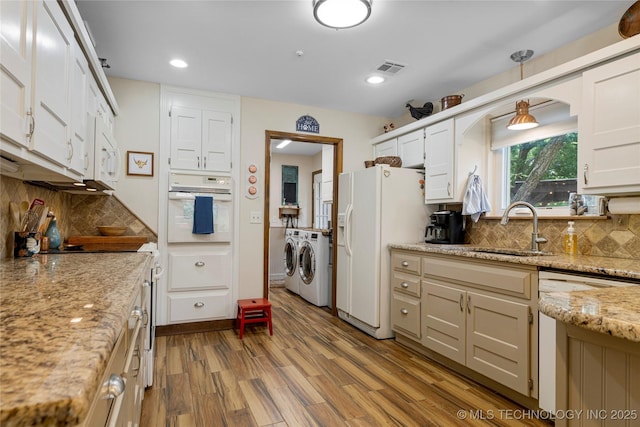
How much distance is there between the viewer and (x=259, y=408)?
80.4 inches

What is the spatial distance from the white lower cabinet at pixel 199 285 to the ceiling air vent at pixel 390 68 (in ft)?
7.45

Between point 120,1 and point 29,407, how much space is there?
2405mm

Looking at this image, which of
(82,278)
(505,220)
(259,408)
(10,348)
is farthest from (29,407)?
(505,220)

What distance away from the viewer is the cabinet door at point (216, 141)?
354 cm

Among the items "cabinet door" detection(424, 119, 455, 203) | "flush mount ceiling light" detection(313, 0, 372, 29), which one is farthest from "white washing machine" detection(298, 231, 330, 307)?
"flush mount ceiling light" detection(313, 0, 372, 29)

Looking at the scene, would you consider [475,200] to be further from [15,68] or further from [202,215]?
[15,68]

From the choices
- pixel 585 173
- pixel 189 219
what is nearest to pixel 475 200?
pixel 585 173

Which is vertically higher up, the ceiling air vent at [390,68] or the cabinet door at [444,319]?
the ceiling air vent at [390,68]

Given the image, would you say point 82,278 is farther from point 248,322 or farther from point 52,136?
point 248,322

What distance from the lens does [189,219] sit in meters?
3.41

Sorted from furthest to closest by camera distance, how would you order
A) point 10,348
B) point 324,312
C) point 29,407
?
point 324,312 < point 10,348 < point 29,407

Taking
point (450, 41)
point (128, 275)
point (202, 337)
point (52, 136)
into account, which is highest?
point (450, 41)

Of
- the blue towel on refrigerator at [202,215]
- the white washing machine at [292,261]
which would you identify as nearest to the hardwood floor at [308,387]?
the blue towel on refrigerator at [202,215]

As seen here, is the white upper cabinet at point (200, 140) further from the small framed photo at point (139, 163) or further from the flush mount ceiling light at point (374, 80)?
the flush mount ceiling light at point (374, 80)
